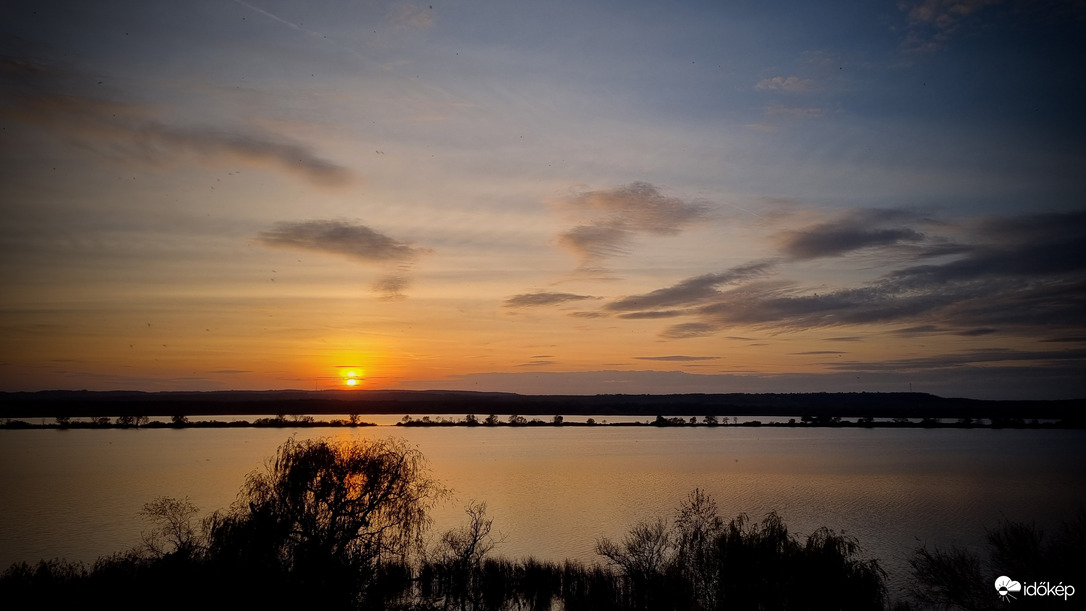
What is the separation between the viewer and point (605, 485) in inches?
2453

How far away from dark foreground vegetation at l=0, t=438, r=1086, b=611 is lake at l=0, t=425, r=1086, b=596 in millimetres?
5660

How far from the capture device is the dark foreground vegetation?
23.5 meters

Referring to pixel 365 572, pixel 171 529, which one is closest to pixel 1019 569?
pixel 365 572

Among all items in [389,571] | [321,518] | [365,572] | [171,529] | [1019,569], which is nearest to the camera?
[1019,569]

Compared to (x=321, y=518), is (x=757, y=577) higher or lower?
lower

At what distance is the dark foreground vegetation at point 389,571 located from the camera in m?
23.5

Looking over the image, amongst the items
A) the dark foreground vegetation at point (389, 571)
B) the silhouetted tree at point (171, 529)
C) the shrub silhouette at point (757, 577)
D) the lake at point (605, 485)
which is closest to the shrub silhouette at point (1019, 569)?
the dark foreground vegetation at point (389, 571)

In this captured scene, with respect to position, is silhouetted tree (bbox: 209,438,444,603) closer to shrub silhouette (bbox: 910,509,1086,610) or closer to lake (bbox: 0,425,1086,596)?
lake (bbox: 0,425,1086,596)

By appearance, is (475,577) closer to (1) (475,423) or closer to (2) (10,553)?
(2) (10,553)

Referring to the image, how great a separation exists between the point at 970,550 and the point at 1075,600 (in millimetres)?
16771

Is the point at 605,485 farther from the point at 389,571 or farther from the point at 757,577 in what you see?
the point at 757,577

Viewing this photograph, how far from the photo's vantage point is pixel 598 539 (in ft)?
129

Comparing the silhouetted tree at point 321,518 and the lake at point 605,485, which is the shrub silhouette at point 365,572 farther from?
the lake at point 605,485

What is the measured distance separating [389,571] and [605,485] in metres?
36.5
